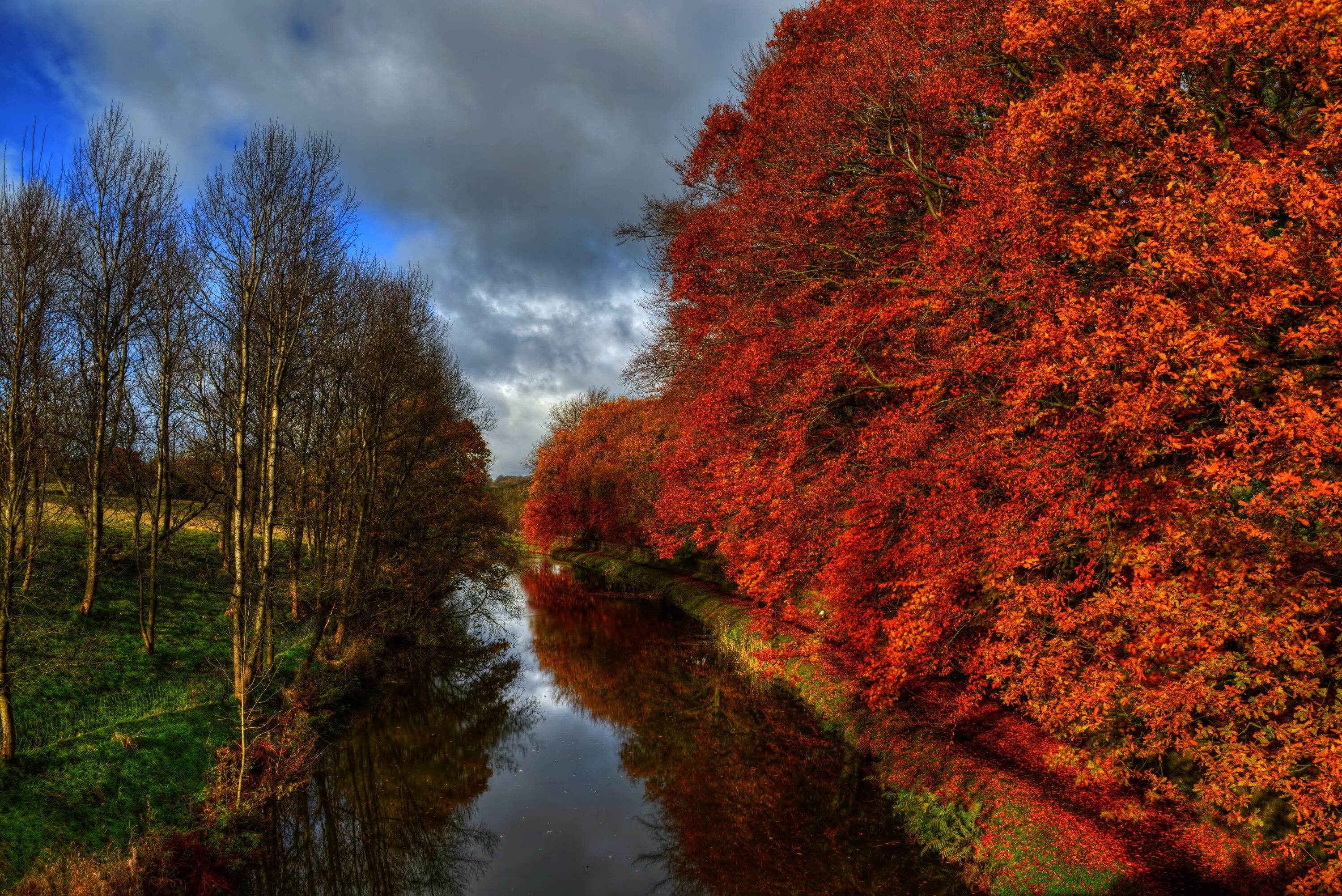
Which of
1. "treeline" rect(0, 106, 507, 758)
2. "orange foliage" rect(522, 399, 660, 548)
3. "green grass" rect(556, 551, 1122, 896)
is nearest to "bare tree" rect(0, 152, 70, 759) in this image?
"treeline" rect(0, 106, 507, 758)

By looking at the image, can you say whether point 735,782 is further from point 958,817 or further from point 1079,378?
point 1079,378

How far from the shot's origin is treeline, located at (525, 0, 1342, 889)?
7.12 m

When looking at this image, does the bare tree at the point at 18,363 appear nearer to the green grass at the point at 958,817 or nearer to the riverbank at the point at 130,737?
the riverbank at the point at 130,737

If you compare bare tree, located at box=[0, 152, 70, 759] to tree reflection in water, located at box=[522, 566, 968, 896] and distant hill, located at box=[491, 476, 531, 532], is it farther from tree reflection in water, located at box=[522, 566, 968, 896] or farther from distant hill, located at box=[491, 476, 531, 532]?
distant hill, located at box=[491, 476, 531, 532]

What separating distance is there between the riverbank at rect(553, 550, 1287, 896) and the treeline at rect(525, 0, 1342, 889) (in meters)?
0.66

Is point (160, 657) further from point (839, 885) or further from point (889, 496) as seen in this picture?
point (889, 496)

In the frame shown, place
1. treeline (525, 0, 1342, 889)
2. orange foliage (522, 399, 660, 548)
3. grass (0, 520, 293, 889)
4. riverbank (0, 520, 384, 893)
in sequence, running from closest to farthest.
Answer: treeline (525, 0, 1342, 889)
riverbank (0, 520, 384, 893)
grass (0, 520, 293, 889)
orange foliage (522, 399, 660, 548)

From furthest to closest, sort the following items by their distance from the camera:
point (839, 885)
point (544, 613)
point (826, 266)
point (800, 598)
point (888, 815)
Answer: point (544, 613)
point (800, 598)
point (826, 266)
point (888, 815)
point (839, 885)

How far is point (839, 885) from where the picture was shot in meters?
10.9

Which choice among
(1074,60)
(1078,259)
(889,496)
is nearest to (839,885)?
(889,496)

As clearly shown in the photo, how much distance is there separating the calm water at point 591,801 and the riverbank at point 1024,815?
0.65 m

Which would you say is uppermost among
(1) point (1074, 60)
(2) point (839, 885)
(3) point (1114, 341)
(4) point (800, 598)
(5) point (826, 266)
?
(1) point (1074, 60)

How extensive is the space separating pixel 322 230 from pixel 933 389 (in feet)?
48.1

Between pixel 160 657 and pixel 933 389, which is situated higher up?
pixel 933 389
